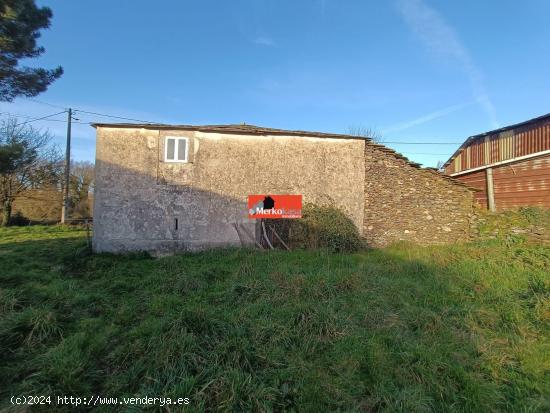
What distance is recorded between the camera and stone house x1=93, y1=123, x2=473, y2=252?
970 centimetres

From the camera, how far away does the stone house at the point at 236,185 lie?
9695mm

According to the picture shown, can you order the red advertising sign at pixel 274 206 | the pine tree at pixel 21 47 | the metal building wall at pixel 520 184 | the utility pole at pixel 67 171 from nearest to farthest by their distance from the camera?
the pine tree at pixel 21 47 < the metal building wall at pixel 520 184 < the red advertising sign at pixel 274 206 < the utility pole at pixel 67 171

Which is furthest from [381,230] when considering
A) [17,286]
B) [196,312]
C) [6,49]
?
[6,49]

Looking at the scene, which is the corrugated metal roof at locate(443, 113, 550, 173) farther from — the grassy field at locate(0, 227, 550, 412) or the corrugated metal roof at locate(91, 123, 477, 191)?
the grassy field at locate(0, 227, 550, 412)

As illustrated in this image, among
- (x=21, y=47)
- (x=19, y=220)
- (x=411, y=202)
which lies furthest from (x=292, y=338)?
(x=19, y=220)

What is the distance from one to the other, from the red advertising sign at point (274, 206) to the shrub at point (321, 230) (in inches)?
9.0

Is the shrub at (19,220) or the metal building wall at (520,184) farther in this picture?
the shrub at (19,220)

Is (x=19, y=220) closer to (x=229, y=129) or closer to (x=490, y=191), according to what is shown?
(x=229, y=129)

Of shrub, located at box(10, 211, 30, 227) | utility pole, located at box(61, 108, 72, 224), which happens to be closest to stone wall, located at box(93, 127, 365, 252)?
utility pole, located at box(61, 108, 72, 224)

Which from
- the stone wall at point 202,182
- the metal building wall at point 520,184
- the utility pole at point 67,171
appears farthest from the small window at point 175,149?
the utility pole at point 67,171

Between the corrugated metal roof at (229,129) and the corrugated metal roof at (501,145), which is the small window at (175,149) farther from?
the corrugated metal roof at (501,145)

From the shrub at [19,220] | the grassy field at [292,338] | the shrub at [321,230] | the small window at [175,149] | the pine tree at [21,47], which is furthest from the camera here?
the shrub at [19,220]

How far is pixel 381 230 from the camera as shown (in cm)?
1050

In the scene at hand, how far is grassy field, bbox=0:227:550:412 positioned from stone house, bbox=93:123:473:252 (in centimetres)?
294
